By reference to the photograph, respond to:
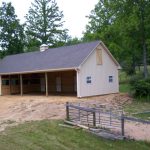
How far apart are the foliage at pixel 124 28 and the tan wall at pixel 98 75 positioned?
638 cm

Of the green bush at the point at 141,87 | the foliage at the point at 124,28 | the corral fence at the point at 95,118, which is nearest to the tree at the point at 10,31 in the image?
the foliage at the point at 124,28

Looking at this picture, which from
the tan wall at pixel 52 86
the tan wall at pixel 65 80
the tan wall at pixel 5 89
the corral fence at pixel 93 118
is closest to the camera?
the corral fence at pixel 93 118

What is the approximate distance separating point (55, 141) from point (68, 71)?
2038 centimetres

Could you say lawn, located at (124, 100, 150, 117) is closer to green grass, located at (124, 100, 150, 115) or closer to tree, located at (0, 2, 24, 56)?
green grass, located at (124, 100, 150, 115)

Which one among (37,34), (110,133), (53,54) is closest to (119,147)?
(110,133)

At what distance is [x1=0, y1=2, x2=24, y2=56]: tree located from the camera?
55500 mm

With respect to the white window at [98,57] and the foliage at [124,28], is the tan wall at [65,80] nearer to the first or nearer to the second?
the white window at [98,57]

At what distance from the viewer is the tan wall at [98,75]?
30906 millimetres

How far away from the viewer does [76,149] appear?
14.5 meters

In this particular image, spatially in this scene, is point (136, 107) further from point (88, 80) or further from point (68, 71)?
point (68, 71)

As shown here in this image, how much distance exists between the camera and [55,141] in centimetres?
1541

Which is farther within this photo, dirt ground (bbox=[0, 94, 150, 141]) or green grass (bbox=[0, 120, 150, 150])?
dirt ground (bbox=[0, 94, 150, 141])

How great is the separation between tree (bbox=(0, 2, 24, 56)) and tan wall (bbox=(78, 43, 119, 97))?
25751 millimetres

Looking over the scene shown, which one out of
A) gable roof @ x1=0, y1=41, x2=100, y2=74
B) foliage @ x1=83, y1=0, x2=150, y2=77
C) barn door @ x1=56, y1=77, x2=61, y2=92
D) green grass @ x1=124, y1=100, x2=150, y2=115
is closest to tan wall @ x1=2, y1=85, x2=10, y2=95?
gable roof @ x1=0, y1=41, x2=100, y2=74
